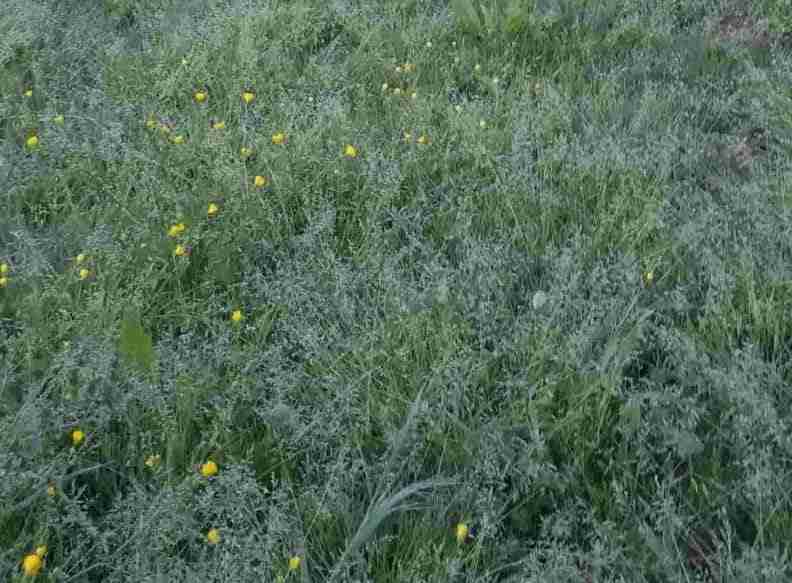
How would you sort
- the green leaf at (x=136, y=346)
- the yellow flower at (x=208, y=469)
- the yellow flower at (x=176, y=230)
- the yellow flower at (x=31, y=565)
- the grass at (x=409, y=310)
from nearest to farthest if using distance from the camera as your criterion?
the yellow flower at (x=31, y=565) < the grass at (x=409, y=310) < the yellow flower at (x=208, y=469) < the green leaf at (x=136, y=346) < the yellow flower at (x=176, y=230)

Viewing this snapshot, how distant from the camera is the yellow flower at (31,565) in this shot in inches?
66.7

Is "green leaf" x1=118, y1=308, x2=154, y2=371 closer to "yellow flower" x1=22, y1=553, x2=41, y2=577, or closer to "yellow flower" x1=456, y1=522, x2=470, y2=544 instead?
"yellow flower" x1=22, y1=553, x2=41, y2=577

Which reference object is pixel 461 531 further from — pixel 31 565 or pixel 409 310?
pixel 31 565

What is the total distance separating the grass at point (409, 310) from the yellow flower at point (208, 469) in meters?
0.01

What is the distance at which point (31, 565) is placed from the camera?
5.57 ft

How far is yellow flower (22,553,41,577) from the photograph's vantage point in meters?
1.70

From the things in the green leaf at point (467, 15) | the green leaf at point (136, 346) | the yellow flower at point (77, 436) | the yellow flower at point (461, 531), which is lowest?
the yellow flower at point (461, 531)

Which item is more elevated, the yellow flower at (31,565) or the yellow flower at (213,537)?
the yellow flower at (31,565)

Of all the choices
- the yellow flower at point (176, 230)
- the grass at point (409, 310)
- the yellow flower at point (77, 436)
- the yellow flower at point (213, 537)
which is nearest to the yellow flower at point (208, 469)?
the grass at point (409, 310)

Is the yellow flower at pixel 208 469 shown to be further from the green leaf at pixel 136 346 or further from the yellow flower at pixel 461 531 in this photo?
the yellow flower at pixel 461 531

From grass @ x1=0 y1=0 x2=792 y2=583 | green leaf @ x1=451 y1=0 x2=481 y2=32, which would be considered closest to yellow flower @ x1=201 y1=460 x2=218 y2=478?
grass @ x1=0 y1=0 x2=792 y2=583

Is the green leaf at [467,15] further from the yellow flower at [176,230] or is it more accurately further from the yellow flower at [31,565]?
the yellow flower at [31,565]

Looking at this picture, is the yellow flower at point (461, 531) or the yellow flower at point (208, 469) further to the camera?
the yellow flower at point (208, 469)

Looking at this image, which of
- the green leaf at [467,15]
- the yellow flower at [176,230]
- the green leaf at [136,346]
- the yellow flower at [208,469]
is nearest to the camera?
the yellow flower at [208,469]
